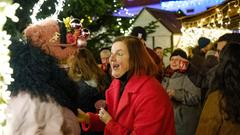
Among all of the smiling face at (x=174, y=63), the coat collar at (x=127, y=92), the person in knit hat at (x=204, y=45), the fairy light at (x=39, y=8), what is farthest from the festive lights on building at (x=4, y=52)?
the fairy light at (x=39, y=8)

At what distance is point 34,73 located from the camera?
252 centimetres

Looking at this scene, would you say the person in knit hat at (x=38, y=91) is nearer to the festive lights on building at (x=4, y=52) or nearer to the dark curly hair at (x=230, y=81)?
the festive lights on building at (x=4, y=52)

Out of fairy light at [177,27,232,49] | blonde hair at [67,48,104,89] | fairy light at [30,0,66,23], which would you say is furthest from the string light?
blonde hair at [67,48,104,89]

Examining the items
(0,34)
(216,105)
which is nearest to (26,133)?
(0,34)

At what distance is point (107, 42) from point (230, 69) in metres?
5.87

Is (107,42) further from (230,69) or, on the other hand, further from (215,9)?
(230,69)

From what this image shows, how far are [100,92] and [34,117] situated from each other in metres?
2.37

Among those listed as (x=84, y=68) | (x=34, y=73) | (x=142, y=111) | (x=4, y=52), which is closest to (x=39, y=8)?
(x=84, y=68)

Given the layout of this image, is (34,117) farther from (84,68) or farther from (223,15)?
(223,15)

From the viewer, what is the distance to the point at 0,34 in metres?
1.71

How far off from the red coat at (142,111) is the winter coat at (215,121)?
69 centimetres

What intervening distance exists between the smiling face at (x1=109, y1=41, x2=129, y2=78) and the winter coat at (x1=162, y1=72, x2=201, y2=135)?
6.00 ft

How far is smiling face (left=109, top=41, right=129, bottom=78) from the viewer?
3.24 meters

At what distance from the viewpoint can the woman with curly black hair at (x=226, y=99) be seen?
3.68 m
